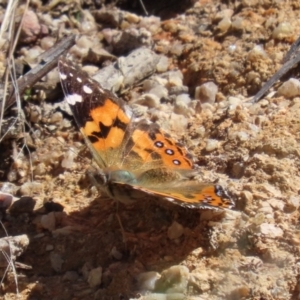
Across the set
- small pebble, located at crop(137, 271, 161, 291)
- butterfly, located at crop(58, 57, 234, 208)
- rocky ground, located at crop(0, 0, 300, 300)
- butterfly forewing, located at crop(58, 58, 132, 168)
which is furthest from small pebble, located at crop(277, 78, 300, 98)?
small pebble, located at crop(137, 271, 161, 291)

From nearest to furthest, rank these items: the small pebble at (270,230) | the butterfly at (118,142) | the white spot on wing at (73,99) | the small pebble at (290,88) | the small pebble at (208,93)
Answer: the small pebble at (270,230)
the butterfly at (118,142)
the white spot on wing at (73,99)
the small pebble at (290,88)
the small pebble at (208,93)

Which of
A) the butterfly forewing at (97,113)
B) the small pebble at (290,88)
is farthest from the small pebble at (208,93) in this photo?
the butterfly forewing at (97,113)

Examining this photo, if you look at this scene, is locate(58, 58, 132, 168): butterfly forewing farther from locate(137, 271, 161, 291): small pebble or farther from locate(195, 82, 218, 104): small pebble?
locate(137, 271, 161, 291): small pebble

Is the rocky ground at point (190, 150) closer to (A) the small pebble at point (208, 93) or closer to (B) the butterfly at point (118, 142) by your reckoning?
(A) the small pebble at point (208, 93)

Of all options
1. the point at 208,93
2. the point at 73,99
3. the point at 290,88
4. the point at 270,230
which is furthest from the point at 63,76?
the point at 270,230

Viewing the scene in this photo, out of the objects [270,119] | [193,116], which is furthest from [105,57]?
[270,119]

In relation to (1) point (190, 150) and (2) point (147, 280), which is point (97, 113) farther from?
(2) point (147, 280)
